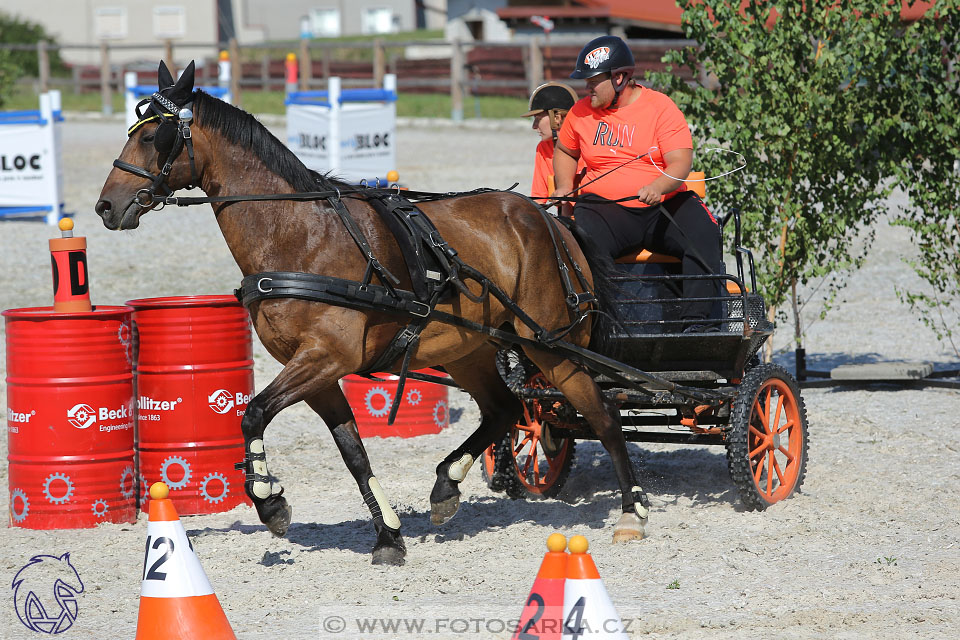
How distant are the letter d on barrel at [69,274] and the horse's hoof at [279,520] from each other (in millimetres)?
1614

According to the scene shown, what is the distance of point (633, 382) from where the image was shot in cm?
614

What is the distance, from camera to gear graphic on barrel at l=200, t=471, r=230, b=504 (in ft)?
21.0

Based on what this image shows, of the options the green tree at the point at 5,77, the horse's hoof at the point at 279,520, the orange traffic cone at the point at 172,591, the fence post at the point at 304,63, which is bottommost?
the horse's hoof at the point at 279,520

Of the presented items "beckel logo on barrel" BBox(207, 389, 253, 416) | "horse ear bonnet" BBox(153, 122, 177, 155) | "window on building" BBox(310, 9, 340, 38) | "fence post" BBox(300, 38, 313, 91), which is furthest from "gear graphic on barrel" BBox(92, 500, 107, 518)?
"window on building" BBox(310, 9, 340, 38)

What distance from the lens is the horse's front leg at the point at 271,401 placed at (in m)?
5.12

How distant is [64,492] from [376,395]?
264 cm

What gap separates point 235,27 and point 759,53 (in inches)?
1777

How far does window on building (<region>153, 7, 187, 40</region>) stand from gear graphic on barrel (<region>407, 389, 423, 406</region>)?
4293cm

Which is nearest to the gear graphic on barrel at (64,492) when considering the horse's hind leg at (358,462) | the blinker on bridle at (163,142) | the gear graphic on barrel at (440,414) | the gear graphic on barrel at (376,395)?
the horse's hind leg at (358,462)

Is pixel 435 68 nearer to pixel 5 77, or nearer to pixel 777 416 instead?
pixel 5 77

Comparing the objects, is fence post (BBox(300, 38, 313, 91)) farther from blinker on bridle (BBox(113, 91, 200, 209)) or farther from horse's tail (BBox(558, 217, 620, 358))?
blinker on bridle (BBox(113, 91, 200, 209))

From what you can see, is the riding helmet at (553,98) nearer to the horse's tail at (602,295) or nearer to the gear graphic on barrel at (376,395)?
the horse's tail at (602,295)

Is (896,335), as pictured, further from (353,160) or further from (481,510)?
(353,160)

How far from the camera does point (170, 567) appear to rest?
419 centimetres
